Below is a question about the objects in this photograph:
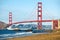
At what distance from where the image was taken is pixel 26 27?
2.45 meters

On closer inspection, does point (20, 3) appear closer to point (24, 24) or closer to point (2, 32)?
point (24, 24)

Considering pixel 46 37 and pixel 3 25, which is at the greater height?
pixel 3 25

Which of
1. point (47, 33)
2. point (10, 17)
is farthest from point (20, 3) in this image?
point (47, 33)

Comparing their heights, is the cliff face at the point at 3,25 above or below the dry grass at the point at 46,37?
above

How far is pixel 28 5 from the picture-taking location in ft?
8.27

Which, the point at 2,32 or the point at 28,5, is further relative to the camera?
the point at 28,5

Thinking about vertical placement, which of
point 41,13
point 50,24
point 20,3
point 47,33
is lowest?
point 47,33

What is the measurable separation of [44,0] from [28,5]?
0.94 ft

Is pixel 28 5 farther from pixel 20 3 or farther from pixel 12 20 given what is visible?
pixel 12 20

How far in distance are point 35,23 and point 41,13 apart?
200 millimetres

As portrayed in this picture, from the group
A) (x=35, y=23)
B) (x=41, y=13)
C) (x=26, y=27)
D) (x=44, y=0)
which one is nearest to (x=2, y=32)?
(x=26, y=27)

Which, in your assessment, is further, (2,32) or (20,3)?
(20,3)

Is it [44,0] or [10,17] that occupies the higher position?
[44,0]

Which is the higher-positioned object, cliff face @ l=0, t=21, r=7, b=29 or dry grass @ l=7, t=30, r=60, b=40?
cliff face @ l=0, t=21, r=7, b=29
